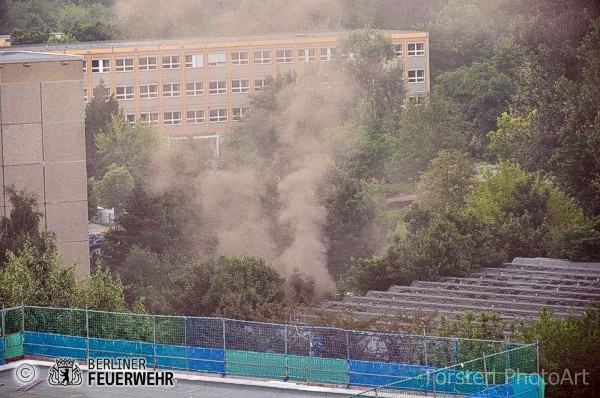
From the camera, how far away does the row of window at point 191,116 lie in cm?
6328

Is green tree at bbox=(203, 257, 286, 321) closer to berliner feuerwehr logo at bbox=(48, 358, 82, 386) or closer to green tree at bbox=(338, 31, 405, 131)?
berliner feuerwehr logo at bbox=(48, 358, 82, 386)

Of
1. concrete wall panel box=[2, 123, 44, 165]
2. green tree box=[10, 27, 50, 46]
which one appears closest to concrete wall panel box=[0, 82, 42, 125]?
concrete wall panel box=[2, 123, 44, 165]

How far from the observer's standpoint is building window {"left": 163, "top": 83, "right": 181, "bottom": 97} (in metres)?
63.1

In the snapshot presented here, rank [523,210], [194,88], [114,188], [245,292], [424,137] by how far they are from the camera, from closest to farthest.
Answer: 1. [245,292]
2. [523,210]
3. [114,188]
4. [424,137]
5. [194,88]

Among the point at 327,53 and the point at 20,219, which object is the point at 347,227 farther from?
the point at 327,53

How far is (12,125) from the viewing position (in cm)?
4184

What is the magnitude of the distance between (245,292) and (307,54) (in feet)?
102

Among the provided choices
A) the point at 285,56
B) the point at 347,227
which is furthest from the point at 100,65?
the point at 347,227

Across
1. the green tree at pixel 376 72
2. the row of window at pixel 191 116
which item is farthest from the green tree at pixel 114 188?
the green tree at pixel 376 72

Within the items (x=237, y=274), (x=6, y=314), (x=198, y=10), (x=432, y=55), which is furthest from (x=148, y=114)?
(x=6, y=314)

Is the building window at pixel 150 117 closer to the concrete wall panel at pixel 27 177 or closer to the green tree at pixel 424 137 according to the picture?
the green tree at pixel 424 137

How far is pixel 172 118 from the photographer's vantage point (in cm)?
6400

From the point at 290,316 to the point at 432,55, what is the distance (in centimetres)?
4559

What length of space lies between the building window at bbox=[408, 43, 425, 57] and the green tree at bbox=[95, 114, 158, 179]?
15.9 m
